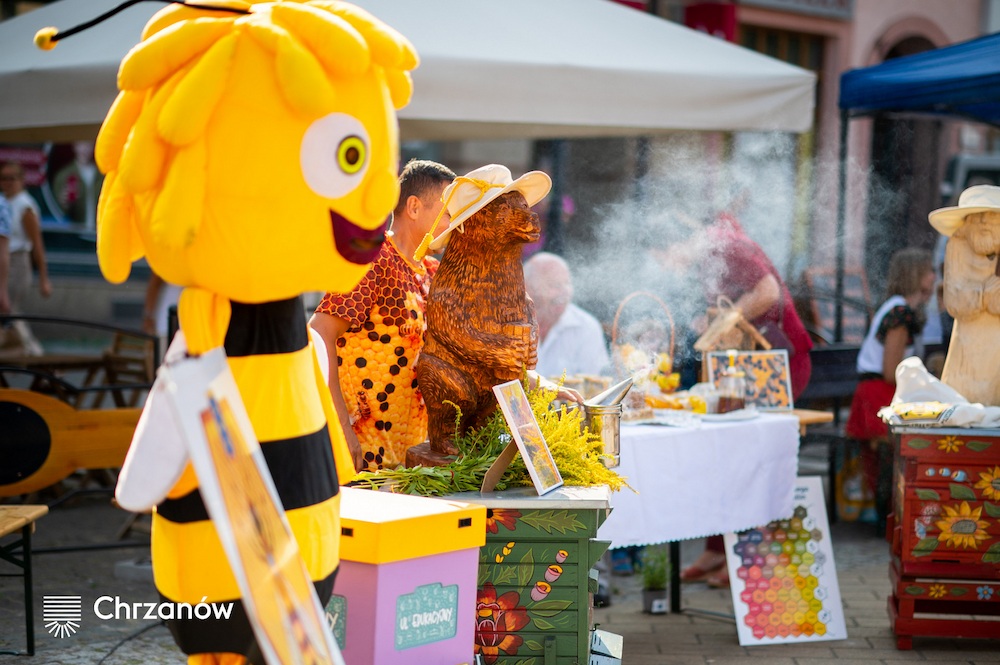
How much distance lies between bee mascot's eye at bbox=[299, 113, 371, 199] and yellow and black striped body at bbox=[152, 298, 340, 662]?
30cm

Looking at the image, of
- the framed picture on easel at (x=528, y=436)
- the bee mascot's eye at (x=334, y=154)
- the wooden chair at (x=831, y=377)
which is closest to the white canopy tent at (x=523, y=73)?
the wooden chair at (x=831, y=377)

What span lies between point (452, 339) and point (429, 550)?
70 cm

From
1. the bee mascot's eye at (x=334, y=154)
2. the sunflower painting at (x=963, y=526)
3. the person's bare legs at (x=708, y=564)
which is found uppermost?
the bee mascot's eye at (x=334, y=154)

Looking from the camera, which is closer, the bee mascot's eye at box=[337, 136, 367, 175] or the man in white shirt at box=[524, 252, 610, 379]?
the bee mascot's eye at box=[337, 136, 367, 175]

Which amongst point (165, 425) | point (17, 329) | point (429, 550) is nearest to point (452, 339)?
point (429, 550)

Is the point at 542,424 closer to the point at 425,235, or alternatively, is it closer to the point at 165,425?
the point at 425,235

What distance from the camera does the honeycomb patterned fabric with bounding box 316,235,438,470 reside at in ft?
11.5

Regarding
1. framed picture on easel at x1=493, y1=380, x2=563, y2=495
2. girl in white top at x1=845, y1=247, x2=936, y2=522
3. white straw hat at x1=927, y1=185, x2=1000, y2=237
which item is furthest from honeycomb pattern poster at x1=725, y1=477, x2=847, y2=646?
framed picture on easel at x1=493, y1=380, x2=563, y2=495

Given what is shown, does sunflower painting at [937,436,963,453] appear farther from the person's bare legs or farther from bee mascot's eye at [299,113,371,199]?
bee mascot's eye at [299,113,371,199]

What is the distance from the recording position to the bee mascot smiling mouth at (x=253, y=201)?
2207mm

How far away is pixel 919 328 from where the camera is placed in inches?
255

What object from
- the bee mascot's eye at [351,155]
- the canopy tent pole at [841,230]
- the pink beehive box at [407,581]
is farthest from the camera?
the canopy tent pole at [841,230]

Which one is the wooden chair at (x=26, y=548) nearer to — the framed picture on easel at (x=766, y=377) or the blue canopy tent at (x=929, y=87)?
the framed picture on easel at (x=766, y=377)

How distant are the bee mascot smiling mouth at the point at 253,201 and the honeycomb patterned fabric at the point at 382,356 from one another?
101cm
